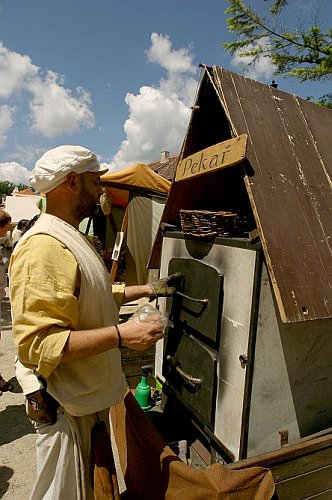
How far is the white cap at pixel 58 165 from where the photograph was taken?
1.51 meters

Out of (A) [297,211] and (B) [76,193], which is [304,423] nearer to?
(A) [297,211]

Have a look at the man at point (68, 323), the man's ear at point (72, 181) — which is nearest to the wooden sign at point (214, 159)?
the man at point (68, 323)

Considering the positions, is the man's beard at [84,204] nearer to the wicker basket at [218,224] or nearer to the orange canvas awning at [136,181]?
the wicker basket at [218,224]

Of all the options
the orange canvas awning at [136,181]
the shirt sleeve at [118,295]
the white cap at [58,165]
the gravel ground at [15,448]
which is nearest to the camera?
the white cap at [58,165]

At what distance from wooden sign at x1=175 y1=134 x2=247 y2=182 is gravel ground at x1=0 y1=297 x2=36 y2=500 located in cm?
272

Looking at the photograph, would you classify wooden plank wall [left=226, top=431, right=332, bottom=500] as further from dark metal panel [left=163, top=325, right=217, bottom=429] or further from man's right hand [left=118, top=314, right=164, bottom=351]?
man's right hand [left=118, top=314, right=164, bottom=351]

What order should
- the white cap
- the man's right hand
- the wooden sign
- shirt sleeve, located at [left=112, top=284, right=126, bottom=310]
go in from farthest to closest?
shirt sleeve, located at [left=112, top=284, right=126, bottom=310] < the wooden sign < the white cap < the man's right hand

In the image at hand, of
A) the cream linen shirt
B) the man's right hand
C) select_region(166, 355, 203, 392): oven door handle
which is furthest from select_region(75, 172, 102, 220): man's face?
select_region(166, 355, 203, 392): oven door handle

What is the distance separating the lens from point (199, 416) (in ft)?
7.15

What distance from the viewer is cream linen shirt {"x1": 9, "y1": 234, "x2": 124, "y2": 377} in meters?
1.29

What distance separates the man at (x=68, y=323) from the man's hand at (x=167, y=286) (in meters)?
0.73

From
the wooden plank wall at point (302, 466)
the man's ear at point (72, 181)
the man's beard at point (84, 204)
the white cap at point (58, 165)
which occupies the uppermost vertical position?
the white cap at point (58, 165)

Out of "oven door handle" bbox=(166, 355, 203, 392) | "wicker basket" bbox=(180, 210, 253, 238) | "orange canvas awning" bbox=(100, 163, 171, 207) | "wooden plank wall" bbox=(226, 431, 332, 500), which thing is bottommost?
"wooden plank wall" bbox=(226, 431, 332, 500)

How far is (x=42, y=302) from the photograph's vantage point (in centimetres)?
130
